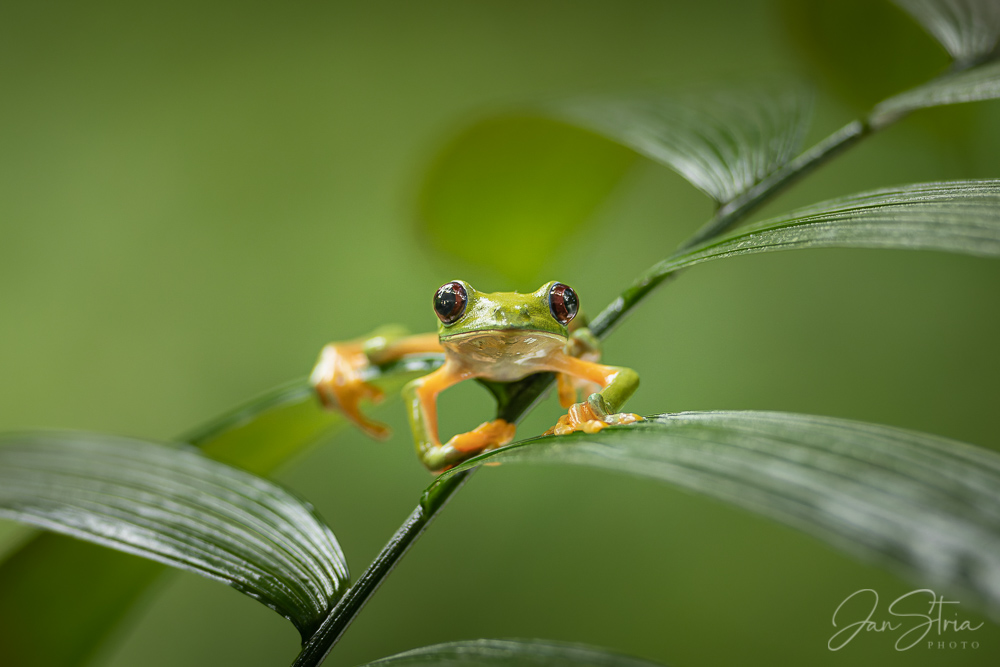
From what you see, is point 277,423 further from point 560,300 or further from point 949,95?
point 949,95

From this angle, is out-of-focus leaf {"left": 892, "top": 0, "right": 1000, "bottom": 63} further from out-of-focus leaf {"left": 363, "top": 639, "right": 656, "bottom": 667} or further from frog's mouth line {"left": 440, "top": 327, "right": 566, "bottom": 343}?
out-of-focus leaf {"left": 363, "top": 639, "right": 656, "bottom": 667}

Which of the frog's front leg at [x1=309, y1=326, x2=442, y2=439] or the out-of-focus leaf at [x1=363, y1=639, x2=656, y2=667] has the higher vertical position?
the frog's front leg at [x1=309, y1=326, x2=442, y2=439]

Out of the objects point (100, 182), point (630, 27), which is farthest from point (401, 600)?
point (630, 27)

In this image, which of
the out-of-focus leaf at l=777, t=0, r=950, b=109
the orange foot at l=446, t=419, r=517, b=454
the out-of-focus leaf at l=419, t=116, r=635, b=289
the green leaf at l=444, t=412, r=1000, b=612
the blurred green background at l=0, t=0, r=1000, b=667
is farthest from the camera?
the blurred green background at l=0, t=0, r=1000, b=667

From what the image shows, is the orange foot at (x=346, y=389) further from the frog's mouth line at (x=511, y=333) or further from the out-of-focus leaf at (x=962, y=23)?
the out-of-focus leaf at (x=962, y=23)
